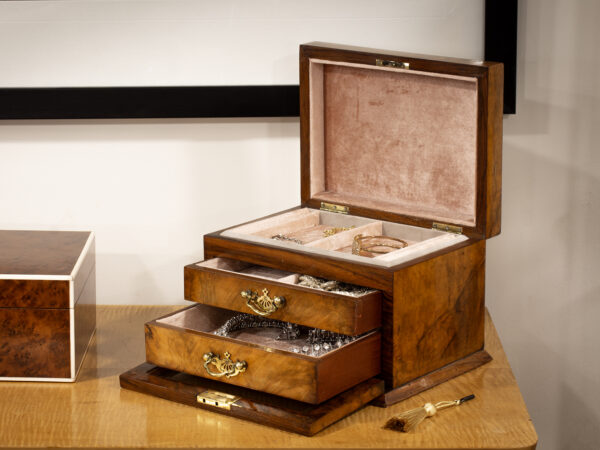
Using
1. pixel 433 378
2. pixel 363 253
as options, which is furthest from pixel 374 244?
pixel 433 378

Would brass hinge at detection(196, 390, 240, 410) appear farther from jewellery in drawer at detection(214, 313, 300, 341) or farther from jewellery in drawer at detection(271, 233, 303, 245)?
jewellery in drawer at detection(271, 233, 303, 245)

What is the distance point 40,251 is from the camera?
4.85 ft

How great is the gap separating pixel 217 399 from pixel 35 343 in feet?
1.00

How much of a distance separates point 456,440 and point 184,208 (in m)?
0.78

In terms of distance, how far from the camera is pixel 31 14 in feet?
5.43

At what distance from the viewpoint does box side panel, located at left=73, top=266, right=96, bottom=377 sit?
141 centimetres

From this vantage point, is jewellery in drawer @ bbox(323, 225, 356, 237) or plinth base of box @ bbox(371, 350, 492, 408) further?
jewellery in drawer @ bbox(323, 225, 356, 237)

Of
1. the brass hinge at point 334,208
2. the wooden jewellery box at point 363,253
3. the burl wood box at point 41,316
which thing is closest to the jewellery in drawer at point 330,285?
the wooden jewellery box at point 363,253

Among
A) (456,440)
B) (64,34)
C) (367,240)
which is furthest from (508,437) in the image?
(64,34)

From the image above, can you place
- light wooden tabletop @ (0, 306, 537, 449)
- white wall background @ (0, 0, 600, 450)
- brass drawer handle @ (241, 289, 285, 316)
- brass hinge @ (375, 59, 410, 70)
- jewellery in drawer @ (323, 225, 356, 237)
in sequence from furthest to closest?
white wall background @ (0, 0, 600, 450) < jewellery in drawer @ (323, 225, 356, 237) < brass hinge @ (375, 59, 410, 70) < brass drawer handle @ (241, 289, 285, 316) < light wooden tabletop @ (0, 306, 537, 449)

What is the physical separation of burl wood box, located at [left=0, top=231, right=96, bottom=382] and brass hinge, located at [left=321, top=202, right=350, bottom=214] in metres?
0.41

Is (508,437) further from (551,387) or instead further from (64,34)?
(64,34)

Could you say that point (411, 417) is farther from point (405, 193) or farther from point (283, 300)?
point (405, 193)

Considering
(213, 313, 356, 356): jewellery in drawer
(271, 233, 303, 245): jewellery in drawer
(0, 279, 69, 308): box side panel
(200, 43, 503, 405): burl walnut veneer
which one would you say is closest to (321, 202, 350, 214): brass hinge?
(200, 43, 503, 405): burl walnut veneer
